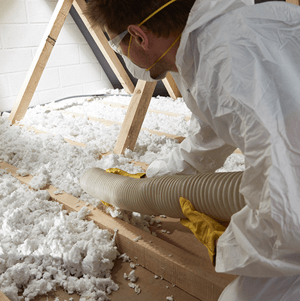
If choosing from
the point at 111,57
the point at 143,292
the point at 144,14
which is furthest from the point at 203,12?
the point at 111,57

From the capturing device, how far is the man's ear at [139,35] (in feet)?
3.31

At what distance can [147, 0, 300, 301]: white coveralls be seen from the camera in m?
0.72

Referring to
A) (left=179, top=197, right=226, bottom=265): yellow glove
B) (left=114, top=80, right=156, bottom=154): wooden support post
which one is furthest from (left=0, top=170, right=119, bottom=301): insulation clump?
(left=114, top=80, right=156, bottom=154): wooden support post

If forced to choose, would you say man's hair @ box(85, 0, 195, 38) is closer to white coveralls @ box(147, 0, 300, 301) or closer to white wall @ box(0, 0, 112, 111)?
white coveralls @ box(147, 0, 300, 301)

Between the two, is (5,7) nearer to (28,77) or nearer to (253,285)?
(28,77)

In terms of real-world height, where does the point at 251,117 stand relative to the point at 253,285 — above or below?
above

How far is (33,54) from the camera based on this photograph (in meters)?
3.86

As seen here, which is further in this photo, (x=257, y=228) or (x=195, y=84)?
(x=195, y=84)

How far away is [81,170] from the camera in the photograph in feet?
6.65

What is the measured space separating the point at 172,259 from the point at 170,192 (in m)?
0.27

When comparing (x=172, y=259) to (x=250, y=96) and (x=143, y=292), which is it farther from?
(x=250, y=96)

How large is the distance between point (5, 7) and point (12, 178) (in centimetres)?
251

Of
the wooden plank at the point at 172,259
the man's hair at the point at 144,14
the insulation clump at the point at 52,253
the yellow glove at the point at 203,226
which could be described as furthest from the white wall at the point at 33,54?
the yellow glove at the point at 203,226

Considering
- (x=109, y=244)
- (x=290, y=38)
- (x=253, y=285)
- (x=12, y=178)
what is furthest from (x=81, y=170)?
(x=290, y=38)
